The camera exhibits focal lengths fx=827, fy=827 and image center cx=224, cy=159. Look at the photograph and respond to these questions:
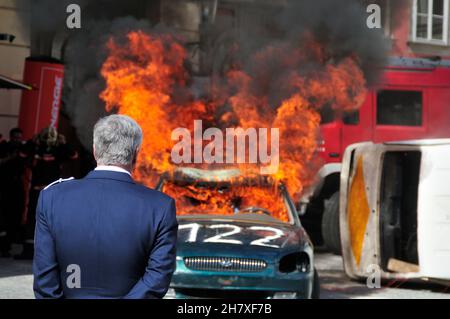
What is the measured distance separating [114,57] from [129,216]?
10.3 meters

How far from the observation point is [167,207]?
3.12 meters

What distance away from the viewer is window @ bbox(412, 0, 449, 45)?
21.8m

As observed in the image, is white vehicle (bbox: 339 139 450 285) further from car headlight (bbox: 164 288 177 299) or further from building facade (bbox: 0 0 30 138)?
building facade (bbox: 0 0 30 138)

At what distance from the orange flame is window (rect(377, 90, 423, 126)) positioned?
2.38ft

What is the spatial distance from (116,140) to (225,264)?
4.29m

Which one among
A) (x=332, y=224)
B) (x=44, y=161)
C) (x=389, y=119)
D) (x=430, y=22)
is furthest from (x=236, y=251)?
(x=430, y=22)

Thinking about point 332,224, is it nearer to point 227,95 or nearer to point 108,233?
Answer: point 227,95

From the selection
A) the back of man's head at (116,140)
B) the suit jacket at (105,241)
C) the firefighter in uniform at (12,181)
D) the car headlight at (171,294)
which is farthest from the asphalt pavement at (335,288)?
the back of man's head at (116,140)

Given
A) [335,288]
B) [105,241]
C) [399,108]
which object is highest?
[399,108]

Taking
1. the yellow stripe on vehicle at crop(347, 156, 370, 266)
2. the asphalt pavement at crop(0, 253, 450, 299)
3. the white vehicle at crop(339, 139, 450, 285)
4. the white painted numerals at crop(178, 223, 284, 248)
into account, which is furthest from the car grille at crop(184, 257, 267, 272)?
the yellow stripe on vehicle at crop(347, 156, 370, 266)

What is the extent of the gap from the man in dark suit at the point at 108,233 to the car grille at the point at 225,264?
13.6ft

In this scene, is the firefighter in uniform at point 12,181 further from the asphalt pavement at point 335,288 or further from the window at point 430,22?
the window at point 430,22

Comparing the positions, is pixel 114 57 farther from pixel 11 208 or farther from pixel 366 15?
pixel 366 15

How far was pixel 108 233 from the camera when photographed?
308cm
